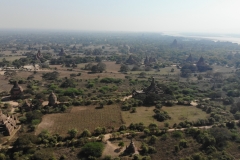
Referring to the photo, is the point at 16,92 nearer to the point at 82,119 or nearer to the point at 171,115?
the point at 82,119

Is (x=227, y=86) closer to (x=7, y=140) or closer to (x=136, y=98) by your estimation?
(x=136, y=98)

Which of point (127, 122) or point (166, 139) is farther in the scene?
point (127, 122)

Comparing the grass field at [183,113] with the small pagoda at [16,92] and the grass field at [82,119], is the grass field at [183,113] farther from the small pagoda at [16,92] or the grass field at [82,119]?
the small pagoda at [16,92]

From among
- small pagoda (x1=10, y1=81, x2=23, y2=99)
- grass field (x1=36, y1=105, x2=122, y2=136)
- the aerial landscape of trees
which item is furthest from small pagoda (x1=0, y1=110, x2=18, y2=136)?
small pagoda (x1=10, y1=81, x2=23, y2=99)

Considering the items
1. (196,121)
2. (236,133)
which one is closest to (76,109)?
(196,121)

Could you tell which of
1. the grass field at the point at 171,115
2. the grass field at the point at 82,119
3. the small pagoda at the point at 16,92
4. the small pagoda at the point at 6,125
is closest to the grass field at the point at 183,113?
the grass field at the point at 171,115

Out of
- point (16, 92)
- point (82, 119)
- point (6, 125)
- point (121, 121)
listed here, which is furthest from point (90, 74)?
point (6, 125)

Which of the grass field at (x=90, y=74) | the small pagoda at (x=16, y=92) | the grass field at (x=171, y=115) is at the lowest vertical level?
the grass field at (x=90, y=74)
